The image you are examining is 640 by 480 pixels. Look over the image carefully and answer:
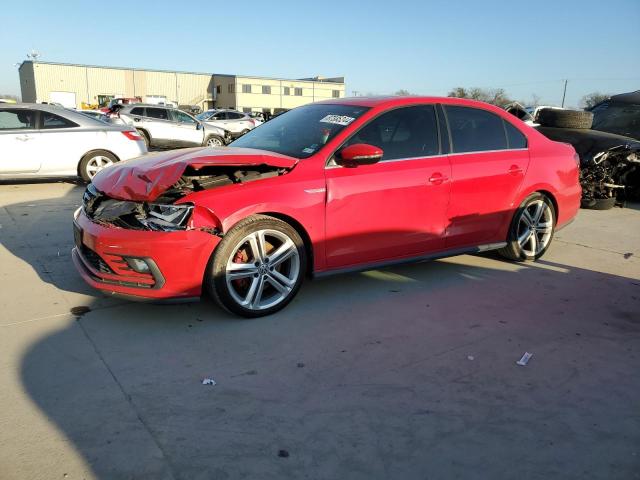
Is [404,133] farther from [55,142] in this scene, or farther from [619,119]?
[619,119]

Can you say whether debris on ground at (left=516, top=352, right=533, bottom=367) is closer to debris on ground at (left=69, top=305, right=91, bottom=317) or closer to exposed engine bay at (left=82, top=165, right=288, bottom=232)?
exposed engine bay at (left=82, top=165, right=288, bottom=232)

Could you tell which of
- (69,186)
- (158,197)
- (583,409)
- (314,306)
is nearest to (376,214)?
(314,306)

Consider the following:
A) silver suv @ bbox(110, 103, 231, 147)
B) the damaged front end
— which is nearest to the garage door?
silver suv @ bbox(110, 103, 231, 147)

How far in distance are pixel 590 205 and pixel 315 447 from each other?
805 centimetres

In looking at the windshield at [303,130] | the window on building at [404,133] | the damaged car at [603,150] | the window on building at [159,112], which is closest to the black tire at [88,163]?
the windshield at [303,130]

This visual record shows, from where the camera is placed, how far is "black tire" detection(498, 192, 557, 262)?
204 inches

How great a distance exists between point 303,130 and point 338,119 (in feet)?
1.07

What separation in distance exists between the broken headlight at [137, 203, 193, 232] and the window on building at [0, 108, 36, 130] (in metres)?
6.37

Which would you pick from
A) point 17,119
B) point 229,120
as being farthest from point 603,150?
point 229,120

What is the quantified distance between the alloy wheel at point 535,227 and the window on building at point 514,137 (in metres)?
0.61

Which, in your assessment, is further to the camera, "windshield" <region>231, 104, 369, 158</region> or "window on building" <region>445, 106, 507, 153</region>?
"window on building" <region>445, 106, 507, 153</region>

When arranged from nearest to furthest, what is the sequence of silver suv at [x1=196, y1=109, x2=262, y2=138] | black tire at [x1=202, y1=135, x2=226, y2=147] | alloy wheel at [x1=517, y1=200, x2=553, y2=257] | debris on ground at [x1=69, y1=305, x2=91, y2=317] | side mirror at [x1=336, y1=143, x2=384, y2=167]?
debris on ground at [x1=69, y1=305, x2=91, y2=317] → side mirror at [x1=336, y1=143, x2=384, y2=167] → alloy wheel at [x1=517, y1=200, x2=553, y2=257] → black tire at [x1=202, y1=135, x2=226, y2=147] → silver suv at [x1=196, y1=109, x2=262, y2=138]

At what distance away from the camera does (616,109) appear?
35.2 ft

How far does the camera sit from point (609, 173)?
28.5 ft
